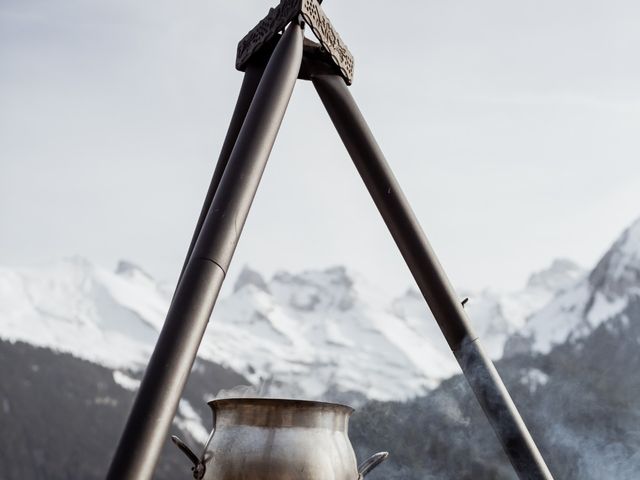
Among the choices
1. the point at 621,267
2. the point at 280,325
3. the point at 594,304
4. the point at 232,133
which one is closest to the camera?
the point at 232,133

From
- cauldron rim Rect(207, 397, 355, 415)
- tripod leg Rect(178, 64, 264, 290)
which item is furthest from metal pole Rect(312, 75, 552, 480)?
cauldron rim Rect(207, 397, 355, 415)

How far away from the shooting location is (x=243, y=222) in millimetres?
2605

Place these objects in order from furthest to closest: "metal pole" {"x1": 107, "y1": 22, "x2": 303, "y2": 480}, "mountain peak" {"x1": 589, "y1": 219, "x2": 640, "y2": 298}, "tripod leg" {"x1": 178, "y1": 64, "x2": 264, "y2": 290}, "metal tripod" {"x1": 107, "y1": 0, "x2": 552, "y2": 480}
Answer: "mountain peak" {"x1": 589, "y1": 219, "x2": 640, "y2": 298}
"tripod leg" {"x1": 178, "y1": 64, "x2": 264, "y2": 290}
"metal tripod" {"x1": 107, "y1": 0, "x2": 552, "y2": 480}
"metal pole" {"x1": 107, "y1": 22, "x2": 303, "y2": 480}

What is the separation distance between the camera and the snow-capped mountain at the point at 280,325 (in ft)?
145

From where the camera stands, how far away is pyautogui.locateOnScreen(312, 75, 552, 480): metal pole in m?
3.23

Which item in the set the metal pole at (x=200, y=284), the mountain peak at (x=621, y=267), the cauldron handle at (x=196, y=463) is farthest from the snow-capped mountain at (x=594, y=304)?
the cauldron handle at (x=196, y=463)

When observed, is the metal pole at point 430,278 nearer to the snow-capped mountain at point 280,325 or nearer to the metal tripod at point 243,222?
the metal tripod at point 243,222

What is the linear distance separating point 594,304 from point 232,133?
15815 millimetres

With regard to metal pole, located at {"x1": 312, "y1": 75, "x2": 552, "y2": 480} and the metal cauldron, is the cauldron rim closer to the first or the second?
the metal cauldron

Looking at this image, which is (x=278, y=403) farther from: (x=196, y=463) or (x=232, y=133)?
(x=232, y=133)

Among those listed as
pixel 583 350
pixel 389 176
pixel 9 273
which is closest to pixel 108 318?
pixel 9 273

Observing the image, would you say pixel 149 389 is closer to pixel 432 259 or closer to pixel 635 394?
pixel 432 259

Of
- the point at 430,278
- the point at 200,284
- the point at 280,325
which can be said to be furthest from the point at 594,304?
the point at 280,325

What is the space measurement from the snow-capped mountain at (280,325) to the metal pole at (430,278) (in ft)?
30.7
